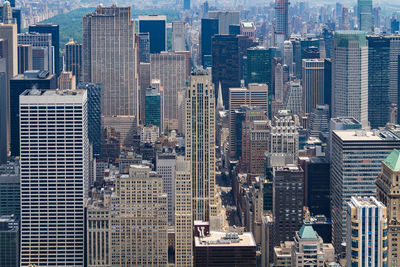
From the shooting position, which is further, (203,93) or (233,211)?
(233,211)

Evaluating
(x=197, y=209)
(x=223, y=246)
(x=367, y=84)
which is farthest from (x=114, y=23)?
(x=223, y=246)

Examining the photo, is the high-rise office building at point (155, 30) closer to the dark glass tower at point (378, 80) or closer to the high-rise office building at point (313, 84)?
the high-rise office building at point (313, 84)

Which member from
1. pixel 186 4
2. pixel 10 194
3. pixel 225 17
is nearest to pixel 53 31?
pixel 186 4

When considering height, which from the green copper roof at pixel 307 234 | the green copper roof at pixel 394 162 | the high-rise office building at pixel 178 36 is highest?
the high-rise office building at pixel 178 36

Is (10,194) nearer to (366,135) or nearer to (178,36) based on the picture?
(366,135)

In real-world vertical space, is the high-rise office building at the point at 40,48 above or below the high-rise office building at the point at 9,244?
above

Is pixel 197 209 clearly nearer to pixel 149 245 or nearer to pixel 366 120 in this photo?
pixel 149 245

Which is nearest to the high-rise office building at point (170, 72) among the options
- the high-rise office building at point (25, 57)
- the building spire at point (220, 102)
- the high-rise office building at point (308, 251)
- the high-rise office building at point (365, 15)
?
the building spire at point (220, 102)
